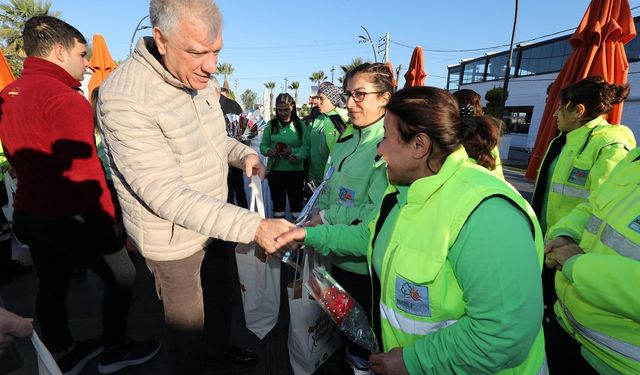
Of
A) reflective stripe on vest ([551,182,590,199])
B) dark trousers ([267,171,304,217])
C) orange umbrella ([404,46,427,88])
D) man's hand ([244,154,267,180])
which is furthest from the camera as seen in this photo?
orange umbrella ([404,46,427,88])

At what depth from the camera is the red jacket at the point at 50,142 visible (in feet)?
6.52

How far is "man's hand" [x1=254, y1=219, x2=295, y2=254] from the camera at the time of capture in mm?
1657

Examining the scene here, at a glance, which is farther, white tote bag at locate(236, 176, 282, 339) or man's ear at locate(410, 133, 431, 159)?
white tote bag at locate(236, 176, 282, 339)

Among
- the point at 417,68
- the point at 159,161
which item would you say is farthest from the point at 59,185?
the point at 417,68

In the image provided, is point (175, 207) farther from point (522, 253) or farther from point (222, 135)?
point (522, 253)

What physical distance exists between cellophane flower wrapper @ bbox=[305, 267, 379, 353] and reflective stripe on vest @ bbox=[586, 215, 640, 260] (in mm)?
971

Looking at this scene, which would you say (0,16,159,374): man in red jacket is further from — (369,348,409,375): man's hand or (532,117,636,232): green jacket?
(532,117,636,232): green jacket

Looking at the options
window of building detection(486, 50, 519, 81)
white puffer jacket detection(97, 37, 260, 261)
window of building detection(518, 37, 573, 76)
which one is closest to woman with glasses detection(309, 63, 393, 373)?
white puffer jacket detection(97, 37, 260, 261)

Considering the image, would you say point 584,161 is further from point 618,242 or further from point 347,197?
point 347,197

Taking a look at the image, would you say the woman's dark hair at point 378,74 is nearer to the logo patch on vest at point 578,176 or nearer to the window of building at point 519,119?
the logo patch on vest at point 578,176

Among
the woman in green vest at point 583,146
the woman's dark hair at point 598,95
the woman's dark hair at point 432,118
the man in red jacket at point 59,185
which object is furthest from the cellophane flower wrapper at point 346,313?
the woman's dark hair at point 598,95

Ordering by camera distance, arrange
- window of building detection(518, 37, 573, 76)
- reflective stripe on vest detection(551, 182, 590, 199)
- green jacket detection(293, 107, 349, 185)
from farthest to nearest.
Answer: window of building detection(518, 37, 573, 76)
green jacket detection(293, 107, 349, 185)
reflective stripe on vest detection(551, 182, 590, 199)

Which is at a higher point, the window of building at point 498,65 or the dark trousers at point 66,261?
the window of building at point 498,65

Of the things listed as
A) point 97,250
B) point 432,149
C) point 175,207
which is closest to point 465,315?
point 432,149
